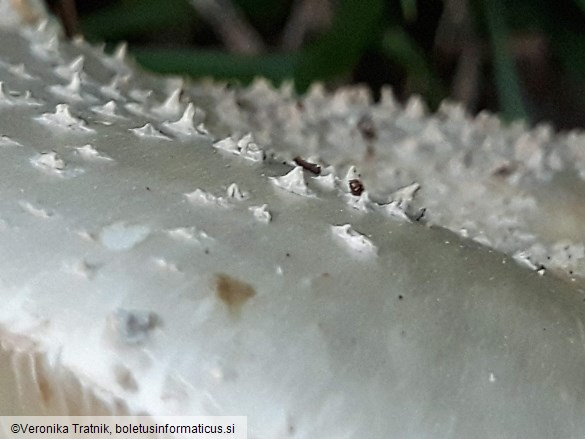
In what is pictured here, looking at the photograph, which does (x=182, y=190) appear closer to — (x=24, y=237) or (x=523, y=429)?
(x=24, y=237)

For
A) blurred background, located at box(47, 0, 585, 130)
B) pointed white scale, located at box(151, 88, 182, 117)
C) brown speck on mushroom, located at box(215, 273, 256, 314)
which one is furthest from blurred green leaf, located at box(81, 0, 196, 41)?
brown speck on mushroom, located at box(215, 273, 256, 314)

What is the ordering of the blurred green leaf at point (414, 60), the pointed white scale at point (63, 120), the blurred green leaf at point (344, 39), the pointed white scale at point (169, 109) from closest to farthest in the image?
the pointed white scale at point (63, 120) → the pointed white scale at point (169, 109) → the blurred green leaf at point (344, 39) → the blurred green leaf at point (414, 60)

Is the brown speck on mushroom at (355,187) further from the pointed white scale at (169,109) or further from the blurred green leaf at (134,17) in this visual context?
the blurred green leaf at (134,17)

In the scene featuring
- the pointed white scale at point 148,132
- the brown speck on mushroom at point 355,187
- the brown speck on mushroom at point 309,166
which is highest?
the pointed white scale at point 148,132

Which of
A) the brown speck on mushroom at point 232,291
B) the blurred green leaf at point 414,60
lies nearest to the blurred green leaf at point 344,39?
the blurred green leaf at point 414,60

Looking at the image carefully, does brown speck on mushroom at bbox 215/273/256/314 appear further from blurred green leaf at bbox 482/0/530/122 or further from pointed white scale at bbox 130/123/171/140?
blurred green leaf at bbox 482/0/530/122

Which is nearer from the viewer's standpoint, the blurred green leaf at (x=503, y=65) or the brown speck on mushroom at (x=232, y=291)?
the brown speck on mushroom at (x=232, y=291)

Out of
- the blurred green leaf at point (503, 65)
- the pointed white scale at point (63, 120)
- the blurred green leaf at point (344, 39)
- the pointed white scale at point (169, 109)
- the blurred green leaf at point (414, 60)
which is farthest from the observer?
the blurred green leaf at point (414, 60)
